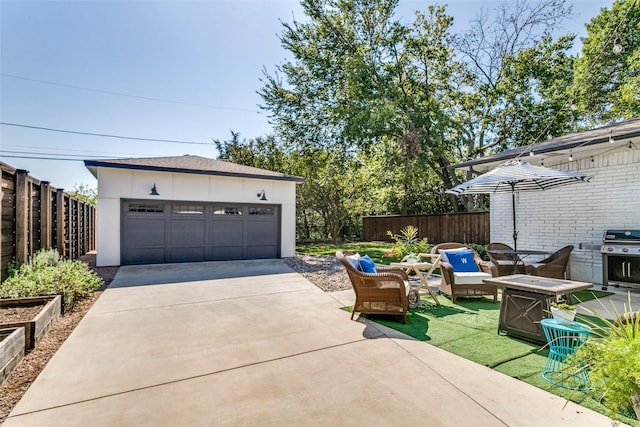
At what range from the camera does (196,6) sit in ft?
29.3

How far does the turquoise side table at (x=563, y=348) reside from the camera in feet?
8.74

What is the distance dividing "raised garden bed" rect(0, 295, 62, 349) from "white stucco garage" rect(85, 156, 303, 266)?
4.60 meters

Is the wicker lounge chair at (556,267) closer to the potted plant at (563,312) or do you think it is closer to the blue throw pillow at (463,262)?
the blue throw pillow at (463,262)

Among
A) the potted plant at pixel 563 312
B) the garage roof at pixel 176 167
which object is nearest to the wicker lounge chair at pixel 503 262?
the potted plant at pixel 563 312

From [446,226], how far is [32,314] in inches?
586

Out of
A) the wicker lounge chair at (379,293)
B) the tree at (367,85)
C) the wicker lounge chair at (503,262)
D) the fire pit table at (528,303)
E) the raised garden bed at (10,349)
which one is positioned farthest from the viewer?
the tree at (367,85)

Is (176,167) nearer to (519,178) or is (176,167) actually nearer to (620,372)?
(519,178)

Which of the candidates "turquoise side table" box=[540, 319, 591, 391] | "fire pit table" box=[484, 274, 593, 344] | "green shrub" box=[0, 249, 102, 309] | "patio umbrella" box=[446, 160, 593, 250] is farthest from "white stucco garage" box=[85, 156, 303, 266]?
"turquoise side table" box=[540, 319, 591, 391]

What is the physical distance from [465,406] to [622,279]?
626cm

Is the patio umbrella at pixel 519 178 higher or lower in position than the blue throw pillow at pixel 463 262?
higher

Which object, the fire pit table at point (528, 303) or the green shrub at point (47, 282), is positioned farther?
the green shrub at point (47, 282)

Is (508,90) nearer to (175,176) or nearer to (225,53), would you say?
(225,53)

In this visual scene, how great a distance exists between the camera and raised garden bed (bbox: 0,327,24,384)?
281 centimetres

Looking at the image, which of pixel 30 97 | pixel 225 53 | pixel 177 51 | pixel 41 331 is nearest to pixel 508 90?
pixel 225 53
